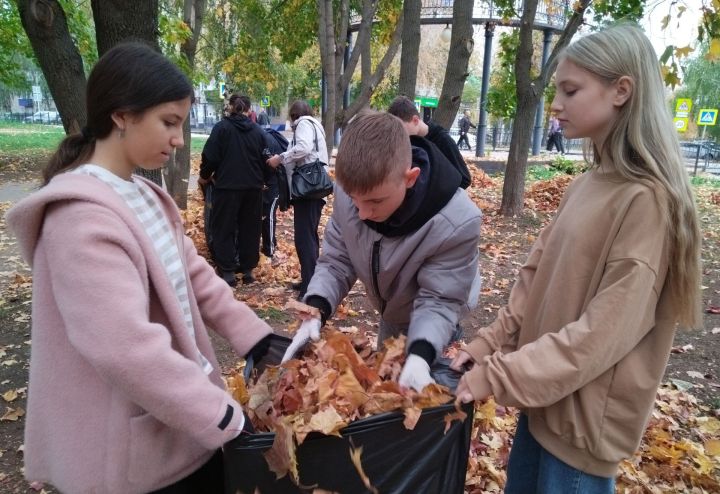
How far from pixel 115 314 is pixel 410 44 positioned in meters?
7.01

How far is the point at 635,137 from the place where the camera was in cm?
135

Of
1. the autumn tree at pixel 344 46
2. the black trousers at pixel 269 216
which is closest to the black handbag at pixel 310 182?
the black trousers at pixel 269 216

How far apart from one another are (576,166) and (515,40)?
615cm

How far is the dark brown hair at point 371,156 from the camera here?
163 cm

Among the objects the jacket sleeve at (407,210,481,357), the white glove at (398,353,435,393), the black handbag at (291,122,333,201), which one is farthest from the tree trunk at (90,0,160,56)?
the white glove at (398,353,435,393)

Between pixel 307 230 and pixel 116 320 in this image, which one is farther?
pixel 307 230

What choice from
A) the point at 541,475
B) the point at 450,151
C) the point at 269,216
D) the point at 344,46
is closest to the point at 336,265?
the point at 541,475

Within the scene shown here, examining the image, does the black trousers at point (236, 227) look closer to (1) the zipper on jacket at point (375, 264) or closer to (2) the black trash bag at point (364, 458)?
(1) the zipper on jacket at point (375, 264)

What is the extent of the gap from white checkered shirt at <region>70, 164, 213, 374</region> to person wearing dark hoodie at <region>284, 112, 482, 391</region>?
1.29ft

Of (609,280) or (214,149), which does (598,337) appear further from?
(214,149)

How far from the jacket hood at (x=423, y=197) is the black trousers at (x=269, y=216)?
3.83 meters

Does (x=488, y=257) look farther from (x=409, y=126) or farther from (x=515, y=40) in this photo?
(x=515, y=40)

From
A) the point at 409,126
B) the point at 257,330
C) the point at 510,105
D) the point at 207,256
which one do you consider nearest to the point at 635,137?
the point at 257,330

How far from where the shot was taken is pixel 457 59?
22.9ft
